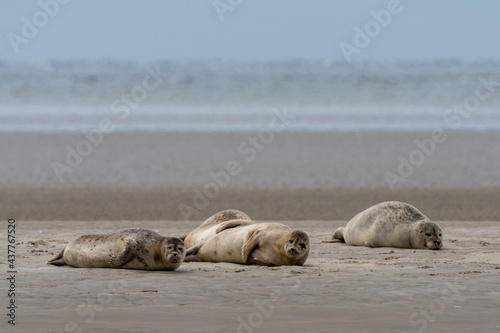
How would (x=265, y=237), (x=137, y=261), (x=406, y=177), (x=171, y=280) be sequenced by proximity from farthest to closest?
(x=406, y=177) → (x=265, y=237) → (x=137, y=261) → (x=171, y=280)

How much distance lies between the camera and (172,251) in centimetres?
747

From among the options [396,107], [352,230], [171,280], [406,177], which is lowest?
[171,280]

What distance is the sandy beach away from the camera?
18.3ft

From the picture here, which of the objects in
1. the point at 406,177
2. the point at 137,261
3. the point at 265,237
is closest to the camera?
the point at 137,261

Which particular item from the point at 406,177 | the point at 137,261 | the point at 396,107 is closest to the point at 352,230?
the point at 137,261

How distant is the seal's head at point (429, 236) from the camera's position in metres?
9.60

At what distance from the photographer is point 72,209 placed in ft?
44.3

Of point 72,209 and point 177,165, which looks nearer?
point 72,209

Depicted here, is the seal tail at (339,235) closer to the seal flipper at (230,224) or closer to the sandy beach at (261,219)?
the sandy beach at (261,219)

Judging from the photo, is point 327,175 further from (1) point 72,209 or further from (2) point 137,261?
(2) point 137,261

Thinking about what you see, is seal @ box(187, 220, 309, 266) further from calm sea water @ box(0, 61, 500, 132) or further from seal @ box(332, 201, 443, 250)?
calm sea water @ box(0, 61, 500, 132)

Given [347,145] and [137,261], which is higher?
[347,145]

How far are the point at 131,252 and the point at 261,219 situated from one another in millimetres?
5416

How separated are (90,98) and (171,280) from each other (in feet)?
66.8
